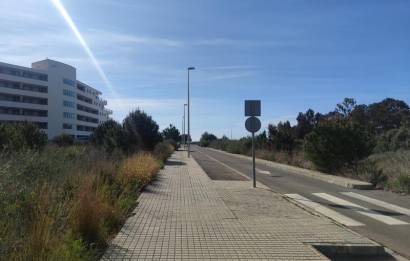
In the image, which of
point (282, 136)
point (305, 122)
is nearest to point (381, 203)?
point (282, 136)

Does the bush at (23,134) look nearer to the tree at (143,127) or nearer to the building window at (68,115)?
the tree at (143,127)

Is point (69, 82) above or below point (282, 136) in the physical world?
above

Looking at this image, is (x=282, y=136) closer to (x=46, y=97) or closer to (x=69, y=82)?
(x=46, y=97)

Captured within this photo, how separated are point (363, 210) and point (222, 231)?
533cm

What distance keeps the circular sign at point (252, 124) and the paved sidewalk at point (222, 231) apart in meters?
4.31

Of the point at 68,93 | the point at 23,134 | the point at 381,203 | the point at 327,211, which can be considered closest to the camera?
the point at 327,211

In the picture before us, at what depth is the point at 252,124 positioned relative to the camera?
62.5ft

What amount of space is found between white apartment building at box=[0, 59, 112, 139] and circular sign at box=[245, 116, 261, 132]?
280 ft

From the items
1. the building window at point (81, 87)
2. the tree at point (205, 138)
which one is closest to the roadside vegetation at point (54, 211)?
the building window at point (81, 87)

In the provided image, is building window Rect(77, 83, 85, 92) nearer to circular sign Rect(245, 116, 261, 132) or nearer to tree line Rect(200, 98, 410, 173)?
tree line Rect(200, 98, 410, 173)

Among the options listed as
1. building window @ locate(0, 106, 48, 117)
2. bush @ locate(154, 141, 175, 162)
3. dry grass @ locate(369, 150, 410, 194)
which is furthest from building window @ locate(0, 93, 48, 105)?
dry grass @ locate(369, 150, 410, 194)

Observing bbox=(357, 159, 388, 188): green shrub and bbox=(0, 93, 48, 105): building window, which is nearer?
bbox=(357, 159, 388, 188): green shrub

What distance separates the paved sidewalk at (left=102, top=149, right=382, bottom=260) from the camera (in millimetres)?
7543

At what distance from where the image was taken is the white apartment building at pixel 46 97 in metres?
102
